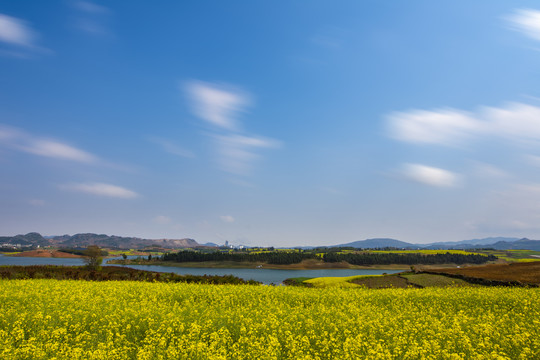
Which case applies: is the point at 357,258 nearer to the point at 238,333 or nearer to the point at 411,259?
the point at 411,259

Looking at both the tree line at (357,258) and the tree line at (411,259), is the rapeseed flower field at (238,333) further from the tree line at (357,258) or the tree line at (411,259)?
the tree line at (411,259)

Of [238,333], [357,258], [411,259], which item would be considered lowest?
[411,259]

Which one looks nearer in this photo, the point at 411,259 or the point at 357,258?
the point at 411,259

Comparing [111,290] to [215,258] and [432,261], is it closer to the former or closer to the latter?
[215,258]

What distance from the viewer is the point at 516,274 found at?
47719 millimetres

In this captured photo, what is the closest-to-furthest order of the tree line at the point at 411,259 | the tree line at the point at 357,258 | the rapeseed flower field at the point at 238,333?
the rapeseed flower field at the point at 238,333 < the tree line at the point at 411,259 < the tree line at the point at 357,258

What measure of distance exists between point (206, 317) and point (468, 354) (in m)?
9.47

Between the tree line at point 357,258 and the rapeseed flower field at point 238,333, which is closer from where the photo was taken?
the rapeseed flower field at point 238,333

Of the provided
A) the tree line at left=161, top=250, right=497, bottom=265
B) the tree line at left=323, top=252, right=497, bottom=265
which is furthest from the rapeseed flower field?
the tree line at left=323, top=252, right=497, bottom=265

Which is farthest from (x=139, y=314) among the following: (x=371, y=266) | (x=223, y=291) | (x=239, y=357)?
(x=371, y=266)

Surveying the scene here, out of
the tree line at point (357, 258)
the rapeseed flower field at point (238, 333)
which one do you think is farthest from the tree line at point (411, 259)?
the rapeseed flower field at point (238, 333)

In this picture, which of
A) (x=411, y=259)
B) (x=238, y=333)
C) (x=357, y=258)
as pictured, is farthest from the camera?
(x=357, y=258)

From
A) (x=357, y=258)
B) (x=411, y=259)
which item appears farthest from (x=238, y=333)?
(x=411, y=259)

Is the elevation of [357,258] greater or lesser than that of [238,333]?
lesser
